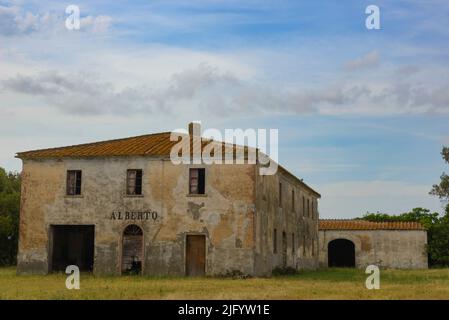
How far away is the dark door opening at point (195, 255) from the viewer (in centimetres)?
2730

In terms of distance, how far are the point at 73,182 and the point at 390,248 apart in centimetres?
2407

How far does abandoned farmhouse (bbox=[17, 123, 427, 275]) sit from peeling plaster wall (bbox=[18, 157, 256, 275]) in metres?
0.04

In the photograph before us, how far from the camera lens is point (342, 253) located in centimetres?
4700

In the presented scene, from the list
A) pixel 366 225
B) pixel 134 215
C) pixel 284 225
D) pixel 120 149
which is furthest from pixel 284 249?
pixel 366 225

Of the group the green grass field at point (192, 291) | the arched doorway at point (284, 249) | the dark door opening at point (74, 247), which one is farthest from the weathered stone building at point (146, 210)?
the green grass field at point (192, 291)

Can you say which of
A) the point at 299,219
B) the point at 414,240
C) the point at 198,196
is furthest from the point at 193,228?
the point at 414,240

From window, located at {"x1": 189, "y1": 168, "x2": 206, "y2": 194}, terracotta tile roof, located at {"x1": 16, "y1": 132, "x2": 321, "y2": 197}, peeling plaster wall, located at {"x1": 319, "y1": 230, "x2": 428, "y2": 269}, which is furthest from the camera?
peeling plaster wall, located at {"x1": 319, "y1": 230, "x2": 428, "y2": 269}

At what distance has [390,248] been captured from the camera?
44.3 metres

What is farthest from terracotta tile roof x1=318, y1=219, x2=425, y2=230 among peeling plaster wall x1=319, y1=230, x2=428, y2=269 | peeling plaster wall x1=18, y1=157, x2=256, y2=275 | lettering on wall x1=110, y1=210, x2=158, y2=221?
lettering on wall x1=110, y1=210, x2=158, y2=221

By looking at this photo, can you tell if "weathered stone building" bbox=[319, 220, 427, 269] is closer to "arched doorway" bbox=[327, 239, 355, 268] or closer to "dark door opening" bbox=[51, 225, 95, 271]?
"arched doorway" bbox=[327, 239, 355, 268]

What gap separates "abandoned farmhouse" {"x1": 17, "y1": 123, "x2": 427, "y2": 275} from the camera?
27.2 metres

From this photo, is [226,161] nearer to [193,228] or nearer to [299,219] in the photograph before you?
[193,228]

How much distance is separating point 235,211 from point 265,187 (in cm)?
275

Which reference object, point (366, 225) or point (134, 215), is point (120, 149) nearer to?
point (134, 215)
